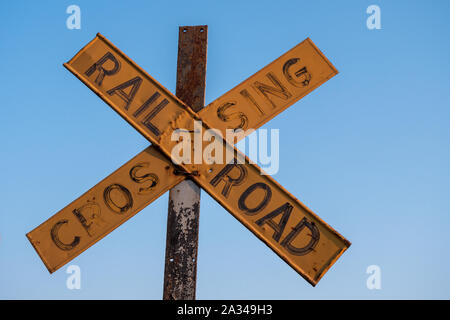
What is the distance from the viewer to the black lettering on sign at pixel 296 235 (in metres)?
2.84

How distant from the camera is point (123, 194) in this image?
9.55 feet

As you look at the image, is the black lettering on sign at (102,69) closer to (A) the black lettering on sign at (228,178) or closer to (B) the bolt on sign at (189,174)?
(B) the bolt on sign at (189,174)

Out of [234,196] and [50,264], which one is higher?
[234,196]

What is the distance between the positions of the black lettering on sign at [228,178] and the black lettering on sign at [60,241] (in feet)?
2.96

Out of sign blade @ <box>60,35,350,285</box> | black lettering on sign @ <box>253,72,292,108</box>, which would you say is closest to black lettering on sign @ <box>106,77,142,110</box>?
sign blade @ <box>60,35,350,285</box>

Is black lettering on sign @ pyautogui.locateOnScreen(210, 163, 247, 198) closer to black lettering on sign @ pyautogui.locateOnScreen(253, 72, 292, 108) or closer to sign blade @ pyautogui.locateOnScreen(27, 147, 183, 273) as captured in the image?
sign blade @ pyautogui.locateOnScreen(27, 147, 183, 273)

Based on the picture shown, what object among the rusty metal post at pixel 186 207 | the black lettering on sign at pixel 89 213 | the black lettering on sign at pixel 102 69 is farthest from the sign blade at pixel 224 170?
the black lettering on sign at pixel 89 213

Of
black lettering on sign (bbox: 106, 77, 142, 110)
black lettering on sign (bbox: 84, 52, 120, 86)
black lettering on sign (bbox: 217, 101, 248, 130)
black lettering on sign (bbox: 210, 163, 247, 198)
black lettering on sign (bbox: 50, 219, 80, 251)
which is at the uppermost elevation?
black lettering on sign (bbox: 84, 52, 120, 86)

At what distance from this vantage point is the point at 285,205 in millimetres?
2912

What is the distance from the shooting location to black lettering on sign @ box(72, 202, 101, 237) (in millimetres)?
2879

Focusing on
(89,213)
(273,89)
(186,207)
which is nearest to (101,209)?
(89,213)

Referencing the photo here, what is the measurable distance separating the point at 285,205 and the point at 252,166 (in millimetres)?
317
